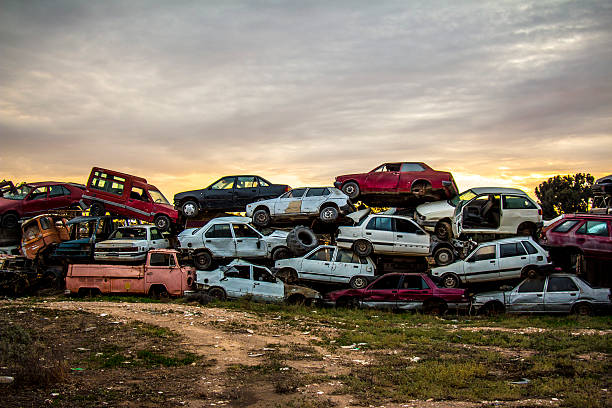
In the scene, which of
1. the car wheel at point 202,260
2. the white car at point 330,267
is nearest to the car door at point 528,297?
the white car at point 330,267

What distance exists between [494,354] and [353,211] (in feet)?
32.7

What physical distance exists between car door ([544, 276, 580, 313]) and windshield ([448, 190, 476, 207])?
167 inches

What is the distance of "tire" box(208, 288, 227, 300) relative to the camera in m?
15.5

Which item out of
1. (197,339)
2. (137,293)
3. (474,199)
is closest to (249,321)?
(197,339)

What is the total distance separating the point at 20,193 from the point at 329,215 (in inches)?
556

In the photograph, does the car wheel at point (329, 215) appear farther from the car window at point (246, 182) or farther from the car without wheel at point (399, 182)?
the car window at point (246, 182)

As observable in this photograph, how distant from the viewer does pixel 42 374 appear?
25.8 ft

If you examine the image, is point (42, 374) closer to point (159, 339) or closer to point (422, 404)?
point (159, 339)

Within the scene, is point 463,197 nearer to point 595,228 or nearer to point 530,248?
point 530,248

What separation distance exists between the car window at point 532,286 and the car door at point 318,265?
5531mm

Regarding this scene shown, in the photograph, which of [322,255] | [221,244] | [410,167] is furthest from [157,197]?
[410,167]

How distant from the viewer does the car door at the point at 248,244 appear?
1736cm

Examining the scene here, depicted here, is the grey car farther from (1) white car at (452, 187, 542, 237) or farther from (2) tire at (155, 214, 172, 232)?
(2) tire at (155, 214, 172, 232)

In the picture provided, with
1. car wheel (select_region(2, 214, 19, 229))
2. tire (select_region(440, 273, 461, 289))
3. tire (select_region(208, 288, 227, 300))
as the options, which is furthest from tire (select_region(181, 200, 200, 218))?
tire (select_region(440, 273, 461, 289))
